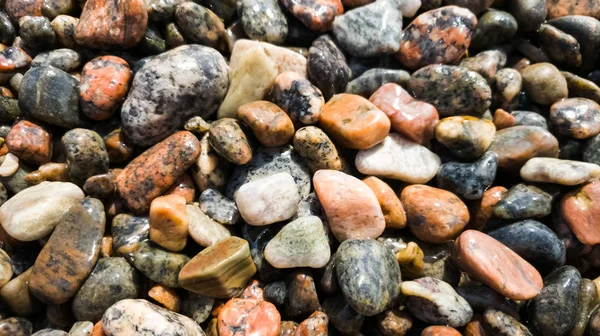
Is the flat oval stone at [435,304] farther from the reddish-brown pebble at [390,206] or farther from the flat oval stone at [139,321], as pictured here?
the flat oval stone at [139,321]

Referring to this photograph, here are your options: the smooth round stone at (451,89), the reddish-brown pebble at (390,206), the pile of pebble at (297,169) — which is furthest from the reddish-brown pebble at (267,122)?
the smooth round stone at (451,89)

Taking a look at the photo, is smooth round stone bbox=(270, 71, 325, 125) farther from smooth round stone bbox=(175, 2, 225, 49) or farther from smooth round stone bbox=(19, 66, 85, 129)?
smooth round stone bbox=(19, 66, 85, 129)

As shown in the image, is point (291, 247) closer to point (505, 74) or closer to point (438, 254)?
point (438, 254)

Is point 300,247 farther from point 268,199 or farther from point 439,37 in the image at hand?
point 439,37

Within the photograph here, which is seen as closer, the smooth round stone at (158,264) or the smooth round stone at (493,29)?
the smooth round stone at (158,264)

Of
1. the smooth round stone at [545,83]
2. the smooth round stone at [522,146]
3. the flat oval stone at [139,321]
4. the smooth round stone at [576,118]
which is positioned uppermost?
the smooth round stone at [545,83]

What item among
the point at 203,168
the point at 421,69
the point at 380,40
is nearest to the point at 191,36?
the point at 203,168
